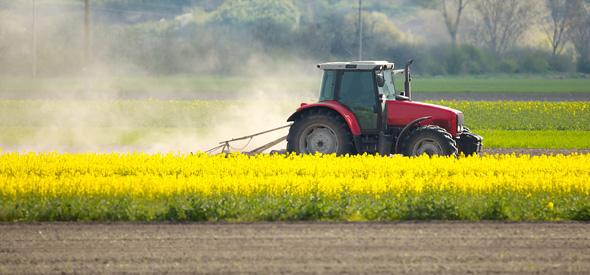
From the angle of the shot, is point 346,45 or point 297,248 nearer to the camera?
point 297,248

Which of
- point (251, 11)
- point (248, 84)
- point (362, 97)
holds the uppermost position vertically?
point (251, 11)

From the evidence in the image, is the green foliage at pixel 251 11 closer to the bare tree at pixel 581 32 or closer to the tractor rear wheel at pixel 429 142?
the bare tree at pixel 581 32

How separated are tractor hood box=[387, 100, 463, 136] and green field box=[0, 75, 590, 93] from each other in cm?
2710

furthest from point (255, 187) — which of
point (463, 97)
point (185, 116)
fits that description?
point (463, 97)

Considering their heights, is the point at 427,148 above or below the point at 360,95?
below

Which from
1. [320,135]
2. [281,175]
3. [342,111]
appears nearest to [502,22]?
[320,135]

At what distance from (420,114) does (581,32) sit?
4971 centimetres

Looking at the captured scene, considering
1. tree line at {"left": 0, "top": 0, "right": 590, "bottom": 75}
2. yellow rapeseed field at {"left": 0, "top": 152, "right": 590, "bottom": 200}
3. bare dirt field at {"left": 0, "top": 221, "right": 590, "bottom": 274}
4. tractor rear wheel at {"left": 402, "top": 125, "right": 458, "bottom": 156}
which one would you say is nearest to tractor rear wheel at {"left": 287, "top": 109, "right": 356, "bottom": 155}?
yellow rapeseed field at {"left": 0, "top": 152, "right": 590, "bottom": 200}

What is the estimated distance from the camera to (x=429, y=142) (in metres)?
15.2

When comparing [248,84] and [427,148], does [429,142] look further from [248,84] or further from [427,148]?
[248,84]

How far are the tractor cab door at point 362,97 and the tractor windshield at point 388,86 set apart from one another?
274 millimetres

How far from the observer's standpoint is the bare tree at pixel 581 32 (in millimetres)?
56344

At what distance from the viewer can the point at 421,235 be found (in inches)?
381

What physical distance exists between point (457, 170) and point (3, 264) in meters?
8.42
